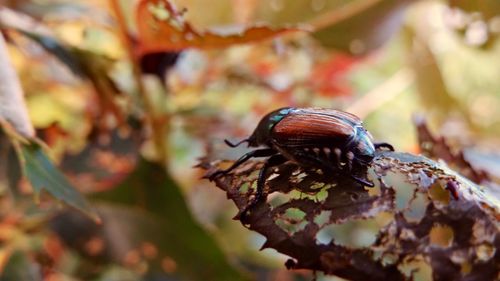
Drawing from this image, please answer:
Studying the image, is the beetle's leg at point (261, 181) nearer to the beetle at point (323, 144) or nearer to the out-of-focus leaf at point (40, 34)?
the beetle at point (323, 144)

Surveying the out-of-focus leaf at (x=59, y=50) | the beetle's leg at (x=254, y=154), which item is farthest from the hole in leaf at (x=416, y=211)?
the out-of-focus leaf at (x=59, y=50)

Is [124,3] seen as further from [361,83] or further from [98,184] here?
[361,83]

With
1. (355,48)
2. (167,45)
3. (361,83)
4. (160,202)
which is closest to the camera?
(167,45)

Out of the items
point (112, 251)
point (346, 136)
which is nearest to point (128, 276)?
point (112, 251)

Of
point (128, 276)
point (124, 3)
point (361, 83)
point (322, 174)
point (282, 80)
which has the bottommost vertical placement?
point (128, 276)

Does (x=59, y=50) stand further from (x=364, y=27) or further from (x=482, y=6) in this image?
(x=482, y=6)

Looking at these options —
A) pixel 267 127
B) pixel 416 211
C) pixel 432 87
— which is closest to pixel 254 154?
pixel 267 127
